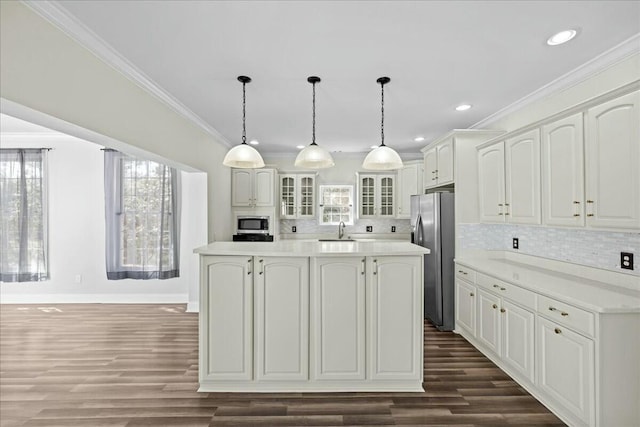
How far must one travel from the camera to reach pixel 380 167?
303 centimetres

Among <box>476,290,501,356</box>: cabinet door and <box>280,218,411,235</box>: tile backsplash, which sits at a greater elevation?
<box>280,218,411,235</box>: tile backsplash

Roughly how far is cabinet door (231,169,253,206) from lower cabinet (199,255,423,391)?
3322mm

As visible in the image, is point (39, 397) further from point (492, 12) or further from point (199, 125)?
point (492, 12)

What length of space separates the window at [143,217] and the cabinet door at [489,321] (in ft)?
14.3

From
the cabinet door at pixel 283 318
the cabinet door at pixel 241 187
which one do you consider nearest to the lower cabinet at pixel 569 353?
the cabinet door at pixel 283 318

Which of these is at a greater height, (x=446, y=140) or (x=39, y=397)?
(x=446, y=140)

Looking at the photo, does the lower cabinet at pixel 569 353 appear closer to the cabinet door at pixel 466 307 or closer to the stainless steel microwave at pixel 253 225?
the cabinet door at pixel 466 307

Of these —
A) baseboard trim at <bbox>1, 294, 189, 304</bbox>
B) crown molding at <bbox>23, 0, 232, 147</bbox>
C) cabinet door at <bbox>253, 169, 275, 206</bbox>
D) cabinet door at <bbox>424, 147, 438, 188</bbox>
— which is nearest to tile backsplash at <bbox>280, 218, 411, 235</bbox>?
cabinet door at <bbox>253, 169, 275, 206</bbox>

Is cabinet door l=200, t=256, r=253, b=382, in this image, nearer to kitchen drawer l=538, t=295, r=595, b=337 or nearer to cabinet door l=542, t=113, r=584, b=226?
kitchen drawer l=538, t=295, r=595, b=337

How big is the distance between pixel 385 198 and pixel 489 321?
327 centimetres

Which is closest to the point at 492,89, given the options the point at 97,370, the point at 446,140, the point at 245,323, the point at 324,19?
the point at 446,140

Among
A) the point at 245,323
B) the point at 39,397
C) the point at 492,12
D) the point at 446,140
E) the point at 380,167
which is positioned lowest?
the point at 39,397

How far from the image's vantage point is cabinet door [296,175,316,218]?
620 centimetres

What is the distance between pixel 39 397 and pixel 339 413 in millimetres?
2368
